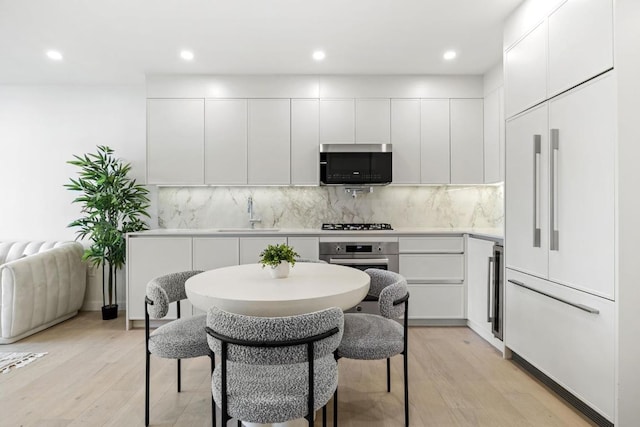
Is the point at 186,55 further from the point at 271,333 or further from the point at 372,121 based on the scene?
the point at 271,333

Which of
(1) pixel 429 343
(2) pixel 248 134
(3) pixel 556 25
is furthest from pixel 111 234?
(3) pixel 556 25

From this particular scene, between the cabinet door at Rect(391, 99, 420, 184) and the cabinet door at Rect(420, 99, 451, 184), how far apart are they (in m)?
0.07

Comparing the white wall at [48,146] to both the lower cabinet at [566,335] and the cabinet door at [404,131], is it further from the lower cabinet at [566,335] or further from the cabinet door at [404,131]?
the lower cabinet at [566,335]

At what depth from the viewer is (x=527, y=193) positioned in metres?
2.50

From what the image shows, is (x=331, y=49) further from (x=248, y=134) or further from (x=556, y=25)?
(x=556, y=25)

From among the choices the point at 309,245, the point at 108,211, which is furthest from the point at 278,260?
the point at 108,211

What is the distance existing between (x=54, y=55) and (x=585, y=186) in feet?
14.7

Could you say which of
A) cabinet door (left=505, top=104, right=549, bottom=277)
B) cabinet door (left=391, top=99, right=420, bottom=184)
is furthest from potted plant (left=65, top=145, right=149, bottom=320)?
cabinet door (left=505, top=104, right=549, bottom=277)

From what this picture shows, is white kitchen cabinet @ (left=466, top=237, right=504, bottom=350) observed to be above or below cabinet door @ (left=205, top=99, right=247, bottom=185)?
below

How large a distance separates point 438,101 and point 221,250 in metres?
2.79

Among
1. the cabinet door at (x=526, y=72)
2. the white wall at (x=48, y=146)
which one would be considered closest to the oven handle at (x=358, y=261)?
the cabinet door at (x=526, y=72)

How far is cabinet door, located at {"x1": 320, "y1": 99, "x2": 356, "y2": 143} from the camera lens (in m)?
3.92

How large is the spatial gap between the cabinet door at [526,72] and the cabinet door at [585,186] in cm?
23

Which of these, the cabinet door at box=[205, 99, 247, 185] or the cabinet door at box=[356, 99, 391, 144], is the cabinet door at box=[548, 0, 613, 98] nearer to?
the cabinet door at box=[356, 99, 391, 144]
